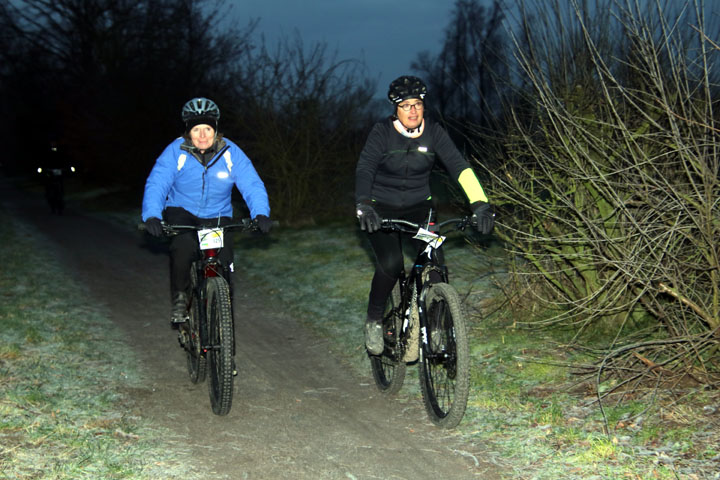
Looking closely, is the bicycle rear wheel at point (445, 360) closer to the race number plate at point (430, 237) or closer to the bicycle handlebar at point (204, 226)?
the race number plate at point (430, 237)

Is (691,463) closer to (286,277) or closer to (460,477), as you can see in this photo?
(460,477)

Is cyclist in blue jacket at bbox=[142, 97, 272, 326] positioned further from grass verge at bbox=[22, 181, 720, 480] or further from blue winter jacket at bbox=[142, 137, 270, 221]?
grass verge at bbox=[22, 181, 720, 480]

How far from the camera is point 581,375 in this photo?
5.72m

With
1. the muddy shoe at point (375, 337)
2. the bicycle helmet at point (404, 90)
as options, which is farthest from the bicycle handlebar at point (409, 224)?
the muddy shoe at point (375, 337)

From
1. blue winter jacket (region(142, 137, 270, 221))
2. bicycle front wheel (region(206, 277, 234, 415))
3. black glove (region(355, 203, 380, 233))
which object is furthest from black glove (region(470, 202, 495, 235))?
bicycle front wheel (region(206, 277, 234, 415))

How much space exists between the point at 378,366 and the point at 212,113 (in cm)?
231

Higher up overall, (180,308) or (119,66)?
(119,66)

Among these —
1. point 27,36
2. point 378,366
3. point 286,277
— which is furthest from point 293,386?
point 27,36

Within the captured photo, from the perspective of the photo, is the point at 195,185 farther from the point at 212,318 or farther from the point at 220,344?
the point at 220,344

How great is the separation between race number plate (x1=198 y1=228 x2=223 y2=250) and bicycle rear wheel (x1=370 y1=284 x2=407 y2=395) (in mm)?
1355

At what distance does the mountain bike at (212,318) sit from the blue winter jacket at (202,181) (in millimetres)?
296

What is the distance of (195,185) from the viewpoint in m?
5.80

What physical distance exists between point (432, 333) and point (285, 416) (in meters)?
1.17

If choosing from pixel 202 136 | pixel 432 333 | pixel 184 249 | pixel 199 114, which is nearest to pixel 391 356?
pixel 432 333
